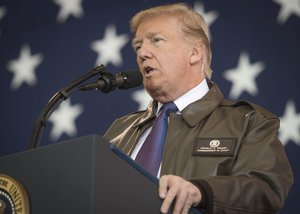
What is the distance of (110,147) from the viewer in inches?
39.7

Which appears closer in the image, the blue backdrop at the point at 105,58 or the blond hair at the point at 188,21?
the blond hair at the point at 188,21

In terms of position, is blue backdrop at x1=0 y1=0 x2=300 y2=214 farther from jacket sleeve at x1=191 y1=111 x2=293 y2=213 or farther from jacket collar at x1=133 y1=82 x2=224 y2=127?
jacket sleeve at x1=191 y1=111 x2=293 y2=213

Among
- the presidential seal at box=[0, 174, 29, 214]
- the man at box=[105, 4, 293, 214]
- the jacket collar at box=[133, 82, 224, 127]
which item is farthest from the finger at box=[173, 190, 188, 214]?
the jacket collar at box=[133, 82, 224, 127]

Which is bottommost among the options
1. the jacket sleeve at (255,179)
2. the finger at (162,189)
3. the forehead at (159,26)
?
the finger at (162,189)

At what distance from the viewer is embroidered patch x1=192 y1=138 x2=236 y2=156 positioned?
5.58 feet

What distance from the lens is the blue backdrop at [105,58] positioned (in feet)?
8.41

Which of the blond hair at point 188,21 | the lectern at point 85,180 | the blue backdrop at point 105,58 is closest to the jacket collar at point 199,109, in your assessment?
the blond hair at point 188,21

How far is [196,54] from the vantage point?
7.41 feet

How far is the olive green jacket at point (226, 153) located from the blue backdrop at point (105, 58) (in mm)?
569

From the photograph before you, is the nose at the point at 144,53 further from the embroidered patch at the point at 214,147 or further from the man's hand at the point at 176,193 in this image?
the man's hand at the point at 176,193

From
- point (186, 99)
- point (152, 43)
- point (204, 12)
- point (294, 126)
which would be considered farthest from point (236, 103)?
point (204, 12)

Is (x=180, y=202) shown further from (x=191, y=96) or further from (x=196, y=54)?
(x=196, y=54)

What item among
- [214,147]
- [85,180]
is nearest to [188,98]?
[214,147]

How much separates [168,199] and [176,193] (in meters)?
0.03
